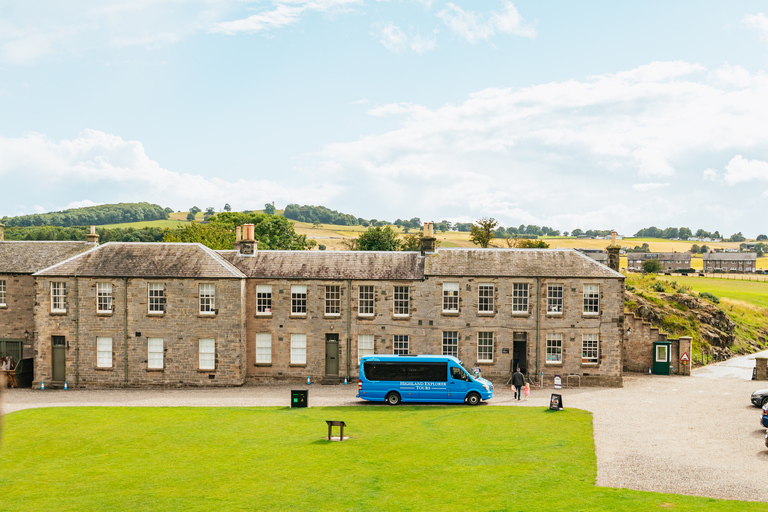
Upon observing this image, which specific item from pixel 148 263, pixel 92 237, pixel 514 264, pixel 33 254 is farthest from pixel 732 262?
pixel 33 254

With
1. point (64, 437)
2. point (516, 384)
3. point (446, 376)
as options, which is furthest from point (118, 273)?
point (516, 384)

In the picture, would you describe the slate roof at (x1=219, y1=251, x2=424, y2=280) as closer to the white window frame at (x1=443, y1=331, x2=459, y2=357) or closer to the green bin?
the white window frame at (x1=443, y1=331, x2=459, y2=357)

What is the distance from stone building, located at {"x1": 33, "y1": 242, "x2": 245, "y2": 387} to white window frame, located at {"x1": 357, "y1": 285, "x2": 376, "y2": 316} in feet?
24.5

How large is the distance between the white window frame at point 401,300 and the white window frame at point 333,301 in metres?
3.58

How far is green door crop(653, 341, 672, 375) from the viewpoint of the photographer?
4294 cm

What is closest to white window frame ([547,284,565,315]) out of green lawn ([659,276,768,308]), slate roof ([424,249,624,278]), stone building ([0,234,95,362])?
slate roof ([424,249,624,278])

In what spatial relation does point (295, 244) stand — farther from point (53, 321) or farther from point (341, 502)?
point (341, 502)

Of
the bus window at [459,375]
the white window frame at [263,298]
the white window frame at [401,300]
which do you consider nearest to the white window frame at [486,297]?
the white window frame at [401,300]

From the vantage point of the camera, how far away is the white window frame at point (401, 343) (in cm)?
3941

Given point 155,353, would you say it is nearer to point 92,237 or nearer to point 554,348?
point 92,237

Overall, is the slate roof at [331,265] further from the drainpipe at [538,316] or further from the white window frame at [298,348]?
the drainpipe at [538,316]

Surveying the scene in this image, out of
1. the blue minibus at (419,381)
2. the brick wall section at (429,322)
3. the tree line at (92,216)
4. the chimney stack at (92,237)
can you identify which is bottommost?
the blue minibus at (419,381)

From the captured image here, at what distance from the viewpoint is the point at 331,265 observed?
132ft

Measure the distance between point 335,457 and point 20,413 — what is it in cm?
1855
